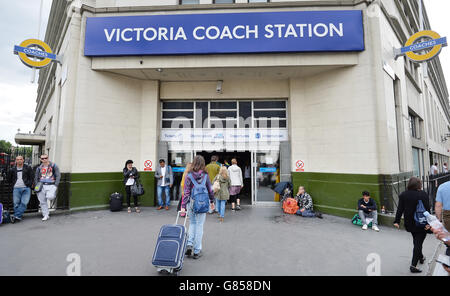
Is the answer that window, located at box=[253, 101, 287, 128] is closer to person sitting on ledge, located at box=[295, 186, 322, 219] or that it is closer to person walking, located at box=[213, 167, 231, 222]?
person sitting on ledge, located at box=[295, 186, 322, 219]

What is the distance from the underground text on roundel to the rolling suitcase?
242 inches

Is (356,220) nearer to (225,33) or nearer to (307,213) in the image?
(307,213)

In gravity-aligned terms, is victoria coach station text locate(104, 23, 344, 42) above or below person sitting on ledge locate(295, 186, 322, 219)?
above

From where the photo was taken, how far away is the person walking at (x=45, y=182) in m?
6.42

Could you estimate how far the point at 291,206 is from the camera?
24.7 ft

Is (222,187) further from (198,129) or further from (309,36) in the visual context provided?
(309,36)

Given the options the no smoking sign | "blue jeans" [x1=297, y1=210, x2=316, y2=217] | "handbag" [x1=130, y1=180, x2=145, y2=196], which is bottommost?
"blue jeans" [x1=297, y1=210, x2=316, y2=217]

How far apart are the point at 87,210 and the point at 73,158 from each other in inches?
73.0

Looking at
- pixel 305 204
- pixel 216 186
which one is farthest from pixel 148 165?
pixel 305 204

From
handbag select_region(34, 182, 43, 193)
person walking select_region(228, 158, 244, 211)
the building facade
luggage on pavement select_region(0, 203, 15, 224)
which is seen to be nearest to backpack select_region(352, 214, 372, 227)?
the building facade

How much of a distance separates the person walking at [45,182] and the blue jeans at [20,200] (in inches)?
12.0

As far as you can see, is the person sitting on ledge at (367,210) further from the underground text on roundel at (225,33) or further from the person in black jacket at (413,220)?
the underground text on roundel at (225,33)

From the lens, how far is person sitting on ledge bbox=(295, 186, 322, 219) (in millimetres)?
7125
